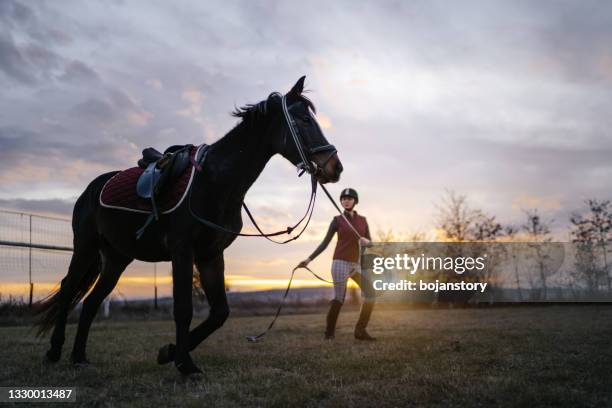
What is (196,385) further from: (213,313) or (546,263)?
(546,263)

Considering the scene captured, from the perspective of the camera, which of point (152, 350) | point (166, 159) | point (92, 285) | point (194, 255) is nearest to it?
point (194, 255)

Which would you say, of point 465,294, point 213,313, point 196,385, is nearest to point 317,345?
point 213,313

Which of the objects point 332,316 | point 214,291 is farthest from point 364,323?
point 214,291

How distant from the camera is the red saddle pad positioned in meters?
5.69

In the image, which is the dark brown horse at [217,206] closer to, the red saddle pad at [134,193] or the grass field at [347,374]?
the red saddle pad at [134,193]

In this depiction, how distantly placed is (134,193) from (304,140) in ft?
7.08

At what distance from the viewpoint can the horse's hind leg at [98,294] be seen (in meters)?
6.71

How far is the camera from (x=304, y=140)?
542cm

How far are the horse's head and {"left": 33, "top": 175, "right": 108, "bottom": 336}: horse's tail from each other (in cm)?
278

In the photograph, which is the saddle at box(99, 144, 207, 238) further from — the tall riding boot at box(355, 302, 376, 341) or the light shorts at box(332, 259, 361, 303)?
the tall riding boot at box(355, 302, 376, 341)

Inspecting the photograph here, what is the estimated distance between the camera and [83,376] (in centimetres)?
583

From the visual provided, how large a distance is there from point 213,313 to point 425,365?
2449 mm

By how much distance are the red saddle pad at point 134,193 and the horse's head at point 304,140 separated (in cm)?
106

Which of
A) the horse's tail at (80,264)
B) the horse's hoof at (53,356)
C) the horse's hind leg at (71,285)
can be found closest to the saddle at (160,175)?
the horse's tail at (80,264)
